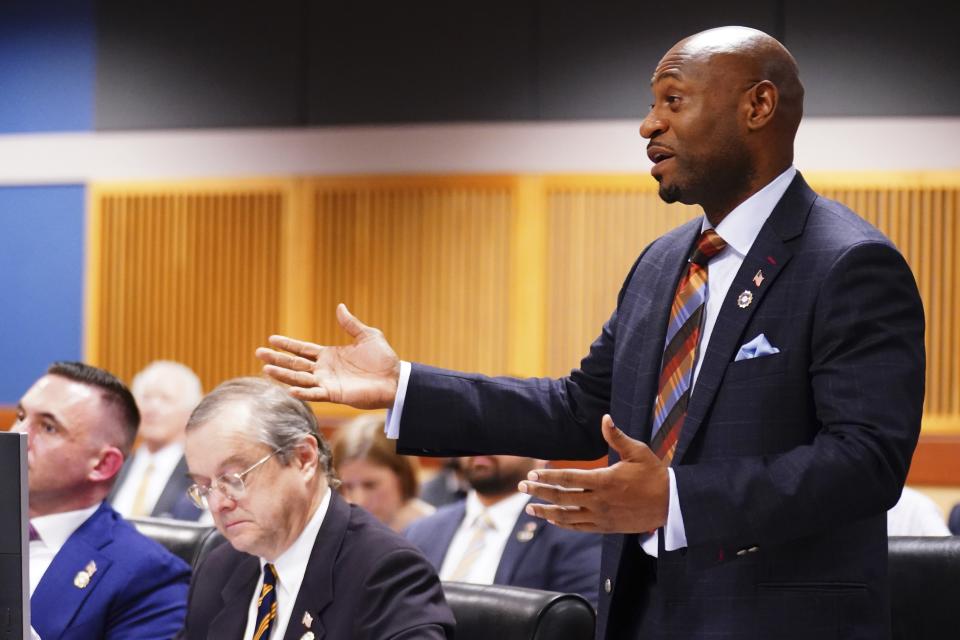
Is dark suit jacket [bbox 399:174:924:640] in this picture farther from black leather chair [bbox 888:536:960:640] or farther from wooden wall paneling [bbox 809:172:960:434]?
wooden wall paneling [bbox 809:172:960:434]

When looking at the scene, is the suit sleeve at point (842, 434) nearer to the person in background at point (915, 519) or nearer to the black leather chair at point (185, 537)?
the black leather chair at point (185, 537)

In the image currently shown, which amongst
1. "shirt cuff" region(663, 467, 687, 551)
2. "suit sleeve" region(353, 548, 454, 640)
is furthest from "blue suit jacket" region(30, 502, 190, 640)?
"shirt cuff" region(663, 467, 687, 551)

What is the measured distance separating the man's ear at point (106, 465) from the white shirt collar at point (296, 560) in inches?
25.3

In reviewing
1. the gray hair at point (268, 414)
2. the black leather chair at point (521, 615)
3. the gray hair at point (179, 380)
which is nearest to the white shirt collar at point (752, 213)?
the black leather chair at point (521, 615)

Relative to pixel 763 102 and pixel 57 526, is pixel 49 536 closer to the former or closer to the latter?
pixel 57 526

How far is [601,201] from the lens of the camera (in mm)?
5895

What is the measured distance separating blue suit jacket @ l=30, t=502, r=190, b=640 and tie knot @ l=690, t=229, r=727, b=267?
4.72 feet

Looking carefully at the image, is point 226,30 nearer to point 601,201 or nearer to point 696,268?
point 601,201

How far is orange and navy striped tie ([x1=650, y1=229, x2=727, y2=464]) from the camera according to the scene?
5.40 feet

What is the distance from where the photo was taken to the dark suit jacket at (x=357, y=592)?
6.87ft

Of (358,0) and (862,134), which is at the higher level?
(358,0)

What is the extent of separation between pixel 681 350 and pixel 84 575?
4.83 feet

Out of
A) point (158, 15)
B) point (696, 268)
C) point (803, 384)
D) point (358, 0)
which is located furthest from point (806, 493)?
point (158, 15)

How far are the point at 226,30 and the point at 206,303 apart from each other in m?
1.39
